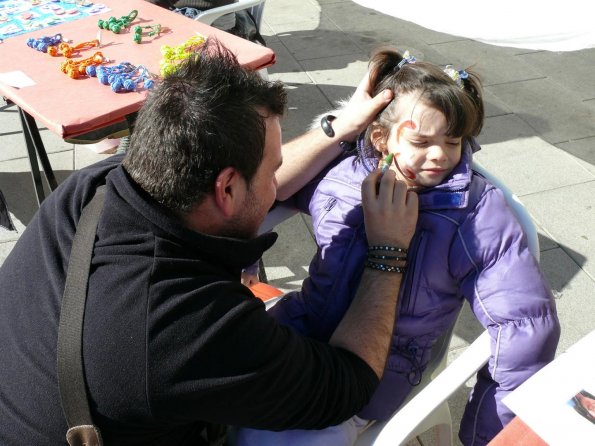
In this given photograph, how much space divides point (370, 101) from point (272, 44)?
13.1 feet

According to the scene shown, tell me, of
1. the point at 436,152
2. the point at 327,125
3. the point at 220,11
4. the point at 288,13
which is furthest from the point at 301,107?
the point at 436,152

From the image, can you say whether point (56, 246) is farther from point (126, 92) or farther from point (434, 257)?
point (126, 92)

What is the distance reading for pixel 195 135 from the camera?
120 centimetres

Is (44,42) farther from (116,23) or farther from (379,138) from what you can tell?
(379,138)

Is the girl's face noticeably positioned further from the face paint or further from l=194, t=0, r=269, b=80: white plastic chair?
l=194, t=0, r=269, b=80: white plastic chair

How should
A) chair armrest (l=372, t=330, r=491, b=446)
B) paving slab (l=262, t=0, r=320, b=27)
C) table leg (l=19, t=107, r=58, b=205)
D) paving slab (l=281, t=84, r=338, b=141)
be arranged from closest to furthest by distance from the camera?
chair armrest (l=372, t=330, r=491, b=446)
table leg (l=19, t=107, r=58, b=205)
paving slab (l=281, t=84, r=338, b=141)
paving slab (l=262, t=0, r=320, b=27)

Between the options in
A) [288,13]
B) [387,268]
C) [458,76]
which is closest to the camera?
[387,268]

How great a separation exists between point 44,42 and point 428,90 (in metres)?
1.71

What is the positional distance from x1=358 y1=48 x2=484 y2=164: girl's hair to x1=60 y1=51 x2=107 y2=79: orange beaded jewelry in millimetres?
1159

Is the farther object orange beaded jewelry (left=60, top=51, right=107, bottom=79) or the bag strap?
orange beaded jewelry (left=60, top=51, right=107, bottom=79)

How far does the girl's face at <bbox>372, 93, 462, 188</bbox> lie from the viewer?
169cm

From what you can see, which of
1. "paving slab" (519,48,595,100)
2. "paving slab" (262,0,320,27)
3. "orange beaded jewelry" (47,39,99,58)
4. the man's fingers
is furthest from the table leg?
"paving slab" (519,48,595,100)

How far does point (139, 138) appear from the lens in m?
1.29

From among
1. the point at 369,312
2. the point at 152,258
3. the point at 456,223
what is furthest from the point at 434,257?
the point at 152,258
